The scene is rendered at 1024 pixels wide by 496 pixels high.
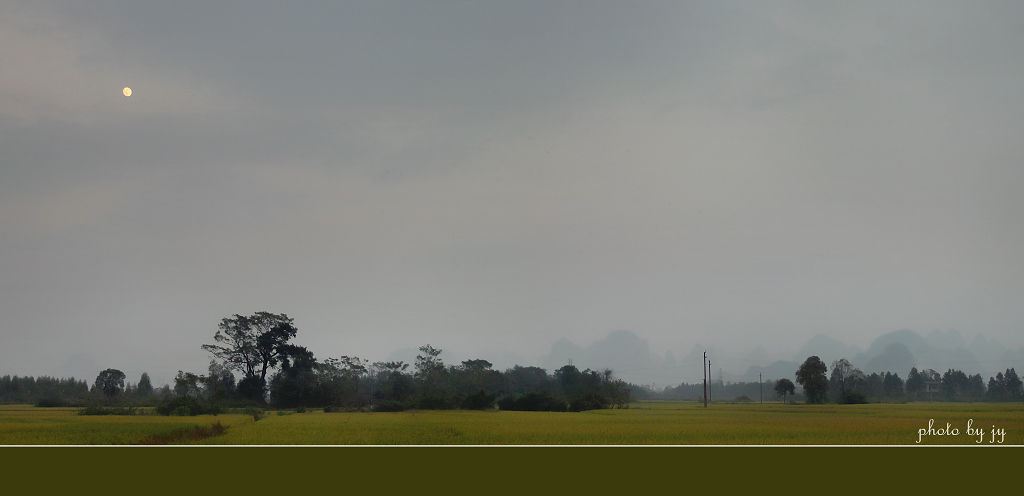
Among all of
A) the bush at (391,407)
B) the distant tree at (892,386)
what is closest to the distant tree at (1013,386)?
the distant tree at (892,386)

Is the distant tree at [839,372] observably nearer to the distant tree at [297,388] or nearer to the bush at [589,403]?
the bush at [589,403]

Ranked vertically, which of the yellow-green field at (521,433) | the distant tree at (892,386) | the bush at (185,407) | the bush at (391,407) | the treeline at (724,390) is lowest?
the treeline at (724,390)

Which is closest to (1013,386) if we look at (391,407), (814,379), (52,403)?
(814,379)

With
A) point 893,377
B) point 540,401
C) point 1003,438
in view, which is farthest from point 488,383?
point 893,377

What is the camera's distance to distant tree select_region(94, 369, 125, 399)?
221ft

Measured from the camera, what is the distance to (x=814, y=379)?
6931 cm

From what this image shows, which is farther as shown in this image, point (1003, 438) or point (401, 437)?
point (401, 437)

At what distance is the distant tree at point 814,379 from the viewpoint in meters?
68.7

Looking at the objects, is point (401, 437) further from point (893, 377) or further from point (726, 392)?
point (726, 392)

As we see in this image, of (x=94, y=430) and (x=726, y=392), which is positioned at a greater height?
(x=94, y=430)

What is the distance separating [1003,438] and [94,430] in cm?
3771

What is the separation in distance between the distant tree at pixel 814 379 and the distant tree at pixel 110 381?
253 feet

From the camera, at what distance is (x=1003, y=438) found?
75.9ft

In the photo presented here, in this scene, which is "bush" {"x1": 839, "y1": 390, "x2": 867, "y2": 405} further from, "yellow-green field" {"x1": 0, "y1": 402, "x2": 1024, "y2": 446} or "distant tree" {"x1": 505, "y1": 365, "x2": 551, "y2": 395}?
"distant tree" {"x1": 505, "y1": 365, "x2": 551, "y2": 395}
